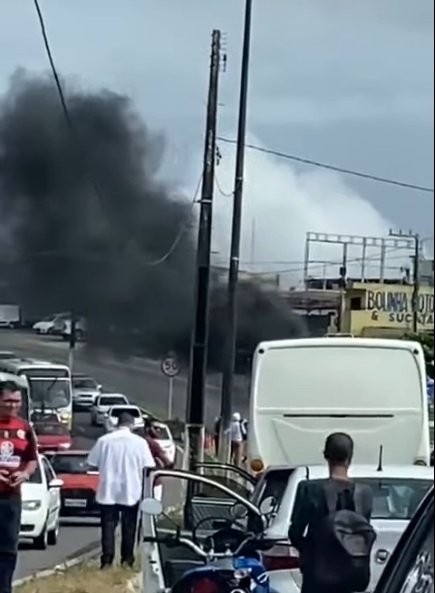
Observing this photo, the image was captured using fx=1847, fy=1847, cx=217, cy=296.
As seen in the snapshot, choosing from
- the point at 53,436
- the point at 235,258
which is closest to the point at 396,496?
the point at 235,258

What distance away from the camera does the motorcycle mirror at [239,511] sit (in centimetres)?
1022

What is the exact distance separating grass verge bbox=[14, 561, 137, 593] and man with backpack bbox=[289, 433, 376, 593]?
4291mm

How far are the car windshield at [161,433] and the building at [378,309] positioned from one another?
1918 mm

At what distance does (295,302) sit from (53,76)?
Answer: 138 inches

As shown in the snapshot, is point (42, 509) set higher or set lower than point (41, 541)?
higher

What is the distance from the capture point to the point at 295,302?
1599cm

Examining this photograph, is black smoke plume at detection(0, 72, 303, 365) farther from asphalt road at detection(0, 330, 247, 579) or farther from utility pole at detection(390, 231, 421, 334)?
utility pole at detection(390, 231, 421, 334)

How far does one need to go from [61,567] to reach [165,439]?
5.47 feet

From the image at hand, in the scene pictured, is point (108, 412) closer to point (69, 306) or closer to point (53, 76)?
point (69, 306)

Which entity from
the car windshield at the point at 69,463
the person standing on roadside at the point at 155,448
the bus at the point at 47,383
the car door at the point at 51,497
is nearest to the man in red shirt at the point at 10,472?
the bus at the point at 47,383

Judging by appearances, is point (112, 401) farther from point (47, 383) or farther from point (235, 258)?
point (235, 258)

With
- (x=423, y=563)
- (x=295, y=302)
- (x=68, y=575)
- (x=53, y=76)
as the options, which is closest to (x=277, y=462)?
(x=295, y=302)

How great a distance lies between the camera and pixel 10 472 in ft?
37.0

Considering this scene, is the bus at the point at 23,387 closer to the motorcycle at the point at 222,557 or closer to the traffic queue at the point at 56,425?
the traffic queue at the point at 56,425
